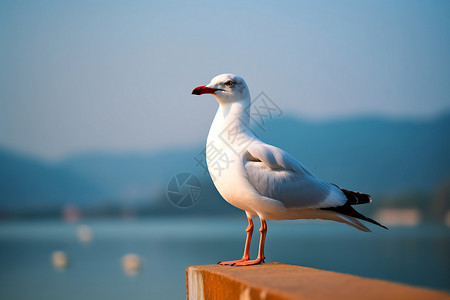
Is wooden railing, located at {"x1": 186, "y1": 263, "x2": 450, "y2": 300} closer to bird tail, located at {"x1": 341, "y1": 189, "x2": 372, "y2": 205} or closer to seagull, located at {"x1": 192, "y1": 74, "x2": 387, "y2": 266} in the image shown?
seagull, located at {"x1": 192, "y1": 74, "x2": 387, "y2": 266}

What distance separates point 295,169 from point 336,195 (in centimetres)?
32

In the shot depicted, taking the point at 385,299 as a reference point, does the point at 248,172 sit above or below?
above

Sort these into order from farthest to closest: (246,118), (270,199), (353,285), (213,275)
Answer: (246,118) < (270,199) < (213,275) < (353,285)

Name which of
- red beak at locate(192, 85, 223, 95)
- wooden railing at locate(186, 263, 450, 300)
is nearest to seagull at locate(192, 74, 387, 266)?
red beak at locate(192, 85, 223, 95)

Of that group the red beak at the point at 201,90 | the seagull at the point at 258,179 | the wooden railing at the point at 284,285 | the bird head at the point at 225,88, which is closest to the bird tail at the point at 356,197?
the seagull at the point at 258,179

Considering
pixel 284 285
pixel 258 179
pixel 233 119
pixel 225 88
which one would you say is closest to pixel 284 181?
pixel 258 179

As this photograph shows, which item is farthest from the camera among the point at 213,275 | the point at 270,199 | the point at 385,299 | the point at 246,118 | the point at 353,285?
the point at 246,118

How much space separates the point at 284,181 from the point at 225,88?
30.0 inches

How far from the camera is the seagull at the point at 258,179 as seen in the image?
2.88 metres

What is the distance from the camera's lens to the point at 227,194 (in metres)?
2.92

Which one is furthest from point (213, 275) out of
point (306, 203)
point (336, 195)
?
point (336, 195)

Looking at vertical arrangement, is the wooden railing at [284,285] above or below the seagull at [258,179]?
below

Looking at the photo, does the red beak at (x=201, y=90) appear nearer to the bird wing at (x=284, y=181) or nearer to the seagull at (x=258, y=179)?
the seagull at (x=258, y=179)

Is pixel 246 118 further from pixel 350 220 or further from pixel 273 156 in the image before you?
pixel 350 220
